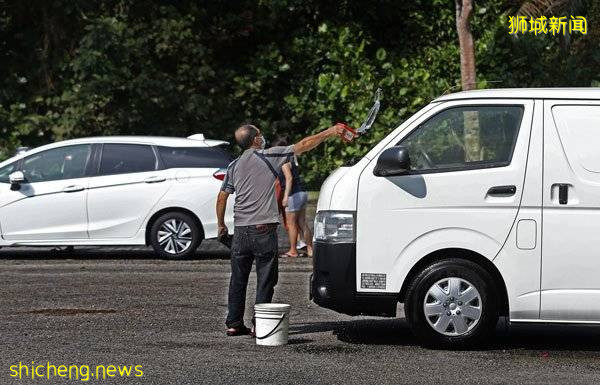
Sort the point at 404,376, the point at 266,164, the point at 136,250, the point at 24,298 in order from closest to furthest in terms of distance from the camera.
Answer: the point at 404,376, the point at 266,164, the point at 24,298, the point at 136,250

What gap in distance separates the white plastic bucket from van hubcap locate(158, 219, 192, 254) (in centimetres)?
750

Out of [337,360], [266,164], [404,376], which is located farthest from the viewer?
[266,164]

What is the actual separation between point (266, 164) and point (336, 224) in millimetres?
847

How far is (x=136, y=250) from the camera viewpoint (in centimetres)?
2020

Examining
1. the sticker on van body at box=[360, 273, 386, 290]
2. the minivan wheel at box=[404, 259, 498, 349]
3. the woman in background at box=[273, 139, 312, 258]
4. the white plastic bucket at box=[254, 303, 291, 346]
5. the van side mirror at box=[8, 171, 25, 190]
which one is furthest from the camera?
the van side mirror at box=[8, 171, 25, 190]

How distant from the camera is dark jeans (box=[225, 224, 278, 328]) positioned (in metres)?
10.8

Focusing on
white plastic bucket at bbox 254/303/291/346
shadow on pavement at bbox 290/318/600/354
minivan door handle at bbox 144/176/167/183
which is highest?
minivan door handle at bbox 144/176/167/183

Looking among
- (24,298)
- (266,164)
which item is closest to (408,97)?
(24,298)

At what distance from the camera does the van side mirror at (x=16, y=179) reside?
699 inches

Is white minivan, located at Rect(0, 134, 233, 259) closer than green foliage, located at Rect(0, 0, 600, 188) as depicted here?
Yes

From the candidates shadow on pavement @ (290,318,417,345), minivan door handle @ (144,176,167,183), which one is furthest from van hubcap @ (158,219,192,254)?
shadow on pavement @ (290,318,417,345)

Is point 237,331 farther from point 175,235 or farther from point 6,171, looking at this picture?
point 6,171

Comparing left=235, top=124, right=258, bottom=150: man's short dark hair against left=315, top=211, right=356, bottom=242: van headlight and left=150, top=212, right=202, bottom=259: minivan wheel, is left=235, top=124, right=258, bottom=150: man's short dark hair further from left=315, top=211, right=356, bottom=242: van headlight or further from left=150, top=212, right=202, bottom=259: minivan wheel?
left=150, top=212, right=202, bottom=259: minivan wheel

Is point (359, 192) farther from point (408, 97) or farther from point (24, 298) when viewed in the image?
point (408, 97)
